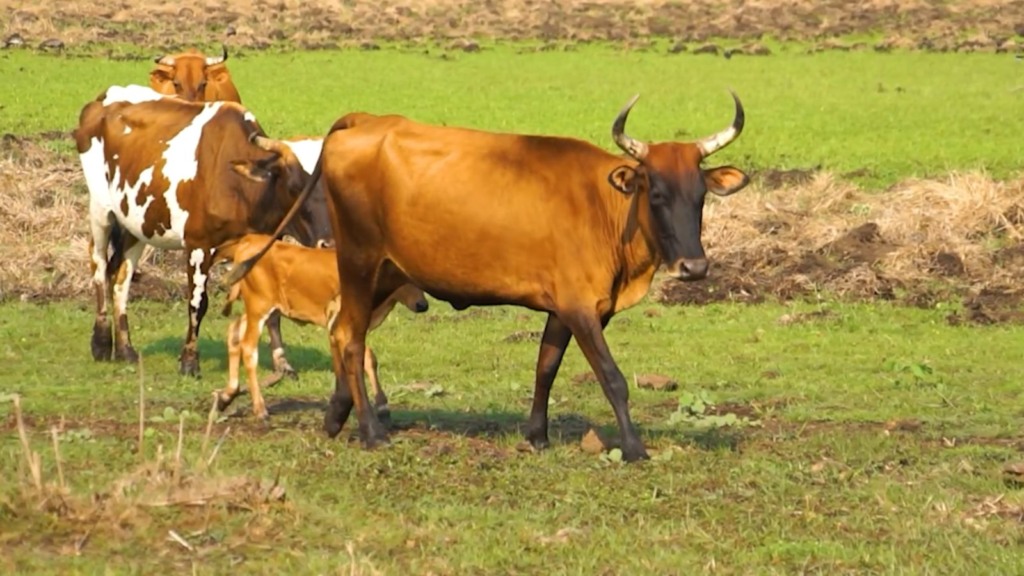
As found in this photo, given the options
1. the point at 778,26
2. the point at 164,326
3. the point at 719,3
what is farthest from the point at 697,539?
the point at 719,3

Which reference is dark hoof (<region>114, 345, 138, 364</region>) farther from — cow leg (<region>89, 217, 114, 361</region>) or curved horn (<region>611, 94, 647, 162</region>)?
curved horn (<region>611, 94, 647, 162</region>)

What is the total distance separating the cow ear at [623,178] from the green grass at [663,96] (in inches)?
505

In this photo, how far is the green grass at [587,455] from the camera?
7.72 m

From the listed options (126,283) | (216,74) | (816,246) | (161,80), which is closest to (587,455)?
(126,283)

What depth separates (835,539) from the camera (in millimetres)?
8055

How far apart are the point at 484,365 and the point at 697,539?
5.62 metres

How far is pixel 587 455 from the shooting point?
9914mm

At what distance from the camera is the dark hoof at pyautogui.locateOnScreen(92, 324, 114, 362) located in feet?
45.5

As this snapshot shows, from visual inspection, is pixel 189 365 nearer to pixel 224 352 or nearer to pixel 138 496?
pixel 224 352

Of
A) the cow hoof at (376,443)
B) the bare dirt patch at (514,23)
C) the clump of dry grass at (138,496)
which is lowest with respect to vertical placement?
the bare dirt patch at (514,23)

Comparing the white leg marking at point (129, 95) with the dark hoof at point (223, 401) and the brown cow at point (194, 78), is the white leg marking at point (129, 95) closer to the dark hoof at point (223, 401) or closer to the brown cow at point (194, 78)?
the brown cow at point (194, 78)

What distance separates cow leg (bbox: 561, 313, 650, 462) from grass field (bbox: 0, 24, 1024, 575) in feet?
0.57

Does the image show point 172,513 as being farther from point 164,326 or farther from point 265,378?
point 164,326

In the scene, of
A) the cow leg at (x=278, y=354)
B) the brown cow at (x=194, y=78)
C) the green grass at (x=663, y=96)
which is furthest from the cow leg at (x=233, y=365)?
the green grass at (x=663, y=96)
